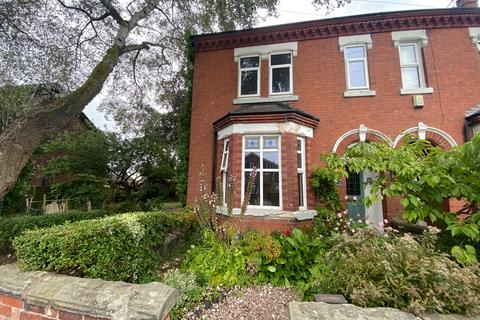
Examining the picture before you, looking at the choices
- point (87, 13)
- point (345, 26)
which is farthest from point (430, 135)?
point (87, 13)

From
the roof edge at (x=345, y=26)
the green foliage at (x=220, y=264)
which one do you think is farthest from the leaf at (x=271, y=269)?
the roof edge at (x=345, y=26)

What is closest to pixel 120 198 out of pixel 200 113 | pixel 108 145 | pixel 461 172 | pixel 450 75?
pixel 108 145

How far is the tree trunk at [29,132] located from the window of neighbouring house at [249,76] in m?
5.44

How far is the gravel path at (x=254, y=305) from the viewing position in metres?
2.86

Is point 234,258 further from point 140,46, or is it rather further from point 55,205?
point 55,205

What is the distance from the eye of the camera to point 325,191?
7.25 metres

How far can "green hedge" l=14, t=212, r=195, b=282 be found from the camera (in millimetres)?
2629

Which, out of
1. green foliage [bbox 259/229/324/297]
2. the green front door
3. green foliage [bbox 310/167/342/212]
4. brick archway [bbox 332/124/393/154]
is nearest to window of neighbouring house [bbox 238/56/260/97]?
brick archway [bbox 332/124/393/154]

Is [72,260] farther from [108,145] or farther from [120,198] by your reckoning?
[120,198]

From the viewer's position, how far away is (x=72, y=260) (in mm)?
2807

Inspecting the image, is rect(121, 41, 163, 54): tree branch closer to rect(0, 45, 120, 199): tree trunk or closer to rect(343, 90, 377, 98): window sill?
rect(0, 45, 120, 199): tree trunk

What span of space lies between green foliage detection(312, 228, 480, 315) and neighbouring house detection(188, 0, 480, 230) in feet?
12.8

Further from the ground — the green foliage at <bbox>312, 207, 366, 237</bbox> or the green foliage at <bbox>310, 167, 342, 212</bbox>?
the green foliage at <bbox>310, 167, 342, 212</bbox>

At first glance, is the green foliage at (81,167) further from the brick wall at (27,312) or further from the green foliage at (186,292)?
the brick wall at (27,312)
